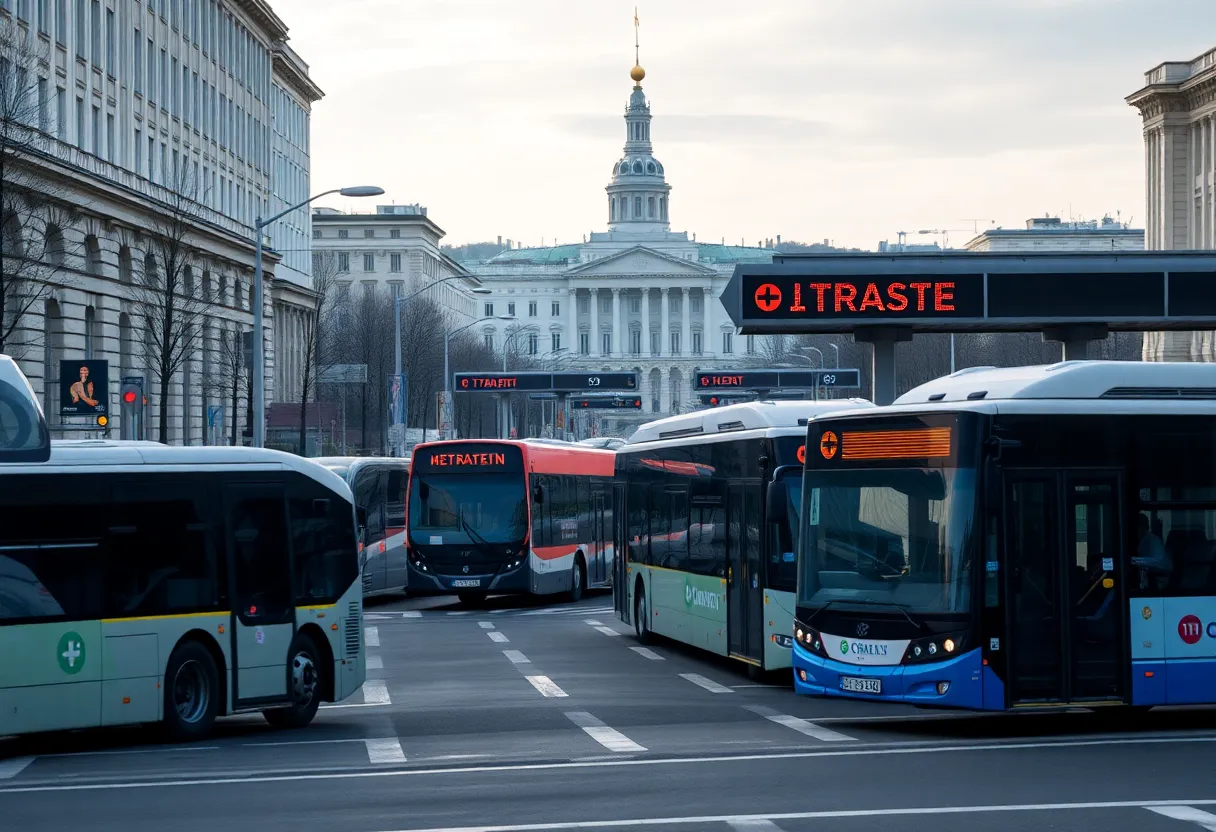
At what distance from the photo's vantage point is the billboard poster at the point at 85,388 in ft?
99.9

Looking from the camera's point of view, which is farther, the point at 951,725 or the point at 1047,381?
the point at 951,725

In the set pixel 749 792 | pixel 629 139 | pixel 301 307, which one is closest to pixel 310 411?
pixel 301 307

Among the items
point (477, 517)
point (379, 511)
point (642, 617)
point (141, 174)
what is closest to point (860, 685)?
point (642, 617)

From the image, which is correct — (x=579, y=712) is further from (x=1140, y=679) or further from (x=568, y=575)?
(x=568, y=575)

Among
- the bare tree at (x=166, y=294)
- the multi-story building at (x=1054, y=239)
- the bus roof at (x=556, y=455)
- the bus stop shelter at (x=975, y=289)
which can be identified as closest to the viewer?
the bus stop shelter at (x=975, y=289)

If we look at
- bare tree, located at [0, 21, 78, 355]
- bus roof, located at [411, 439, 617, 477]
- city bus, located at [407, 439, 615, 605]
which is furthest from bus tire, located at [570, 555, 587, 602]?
bare tree, located at [0, 21, 78, 355]

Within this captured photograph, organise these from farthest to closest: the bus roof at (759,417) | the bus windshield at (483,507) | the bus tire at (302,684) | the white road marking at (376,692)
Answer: the bus windshield at (483,507) → the bus roof at (759,417) → the white road marking at (376,692) → the bus tire at (302,684)

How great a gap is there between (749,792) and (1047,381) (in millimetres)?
4673

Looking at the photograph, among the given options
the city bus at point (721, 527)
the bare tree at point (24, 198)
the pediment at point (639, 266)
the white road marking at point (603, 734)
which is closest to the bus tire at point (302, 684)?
the white road marking at point (603, 734)

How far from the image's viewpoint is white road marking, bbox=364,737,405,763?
12375 mm

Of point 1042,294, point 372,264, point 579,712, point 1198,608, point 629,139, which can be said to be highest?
point 629,139

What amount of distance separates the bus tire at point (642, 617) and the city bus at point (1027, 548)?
→ 875cm

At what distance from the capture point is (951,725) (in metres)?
14.5

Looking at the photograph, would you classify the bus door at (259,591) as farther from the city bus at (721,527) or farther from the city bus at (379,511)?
the city bus at (379,511)
